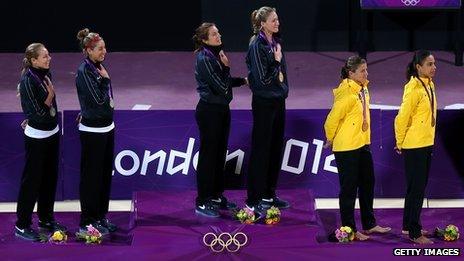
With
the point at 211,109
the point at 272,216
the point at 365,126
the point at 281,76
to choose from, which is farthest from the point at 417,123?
the point at 211,109

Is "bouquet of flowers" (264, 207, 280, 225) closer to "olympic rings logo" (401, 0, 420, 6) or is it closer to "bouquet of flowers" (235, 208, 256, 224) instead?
"bouquet of flowers" (235, 208, 256, 224)

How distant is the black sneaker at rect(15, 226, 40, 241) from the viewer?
28.2 ft

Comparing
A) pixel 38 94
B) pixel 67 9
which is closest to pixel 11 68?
pixel 67 9

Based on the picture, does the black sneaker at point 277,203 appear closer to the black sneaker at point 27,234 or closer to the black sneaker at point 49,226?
the black sneaker at point 49,226

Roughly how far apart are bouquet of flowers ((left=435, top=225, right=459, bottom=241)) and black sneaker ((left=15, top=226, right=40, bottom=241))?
319 centimetres

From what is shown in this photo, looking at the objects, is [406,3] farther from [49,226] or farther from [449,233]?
[49,226]

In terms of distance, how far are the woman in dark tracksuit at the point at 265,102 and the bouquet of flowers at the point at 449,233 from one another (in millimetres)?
1430

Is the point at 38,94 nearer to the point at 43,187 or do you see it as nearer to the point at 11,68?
the point at 43,187

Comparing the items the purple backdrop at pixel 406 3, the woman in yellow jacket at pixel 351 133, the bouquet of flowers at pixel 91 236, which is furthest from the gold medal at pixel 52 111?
the purple backdrop at pixel 406 3

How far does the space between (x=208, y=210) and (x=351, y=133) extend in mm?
1387

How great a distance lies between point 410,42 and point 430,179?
15.6 ft

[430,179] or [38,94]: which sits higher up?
[38,94]

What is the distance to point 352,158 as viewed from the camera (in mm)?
8477

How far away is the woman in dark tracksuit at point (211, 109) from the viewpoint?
866cm
